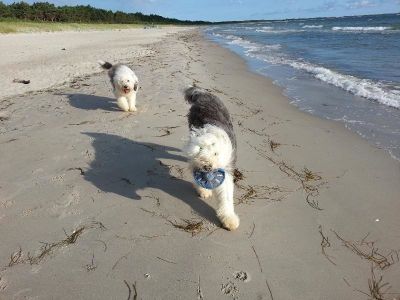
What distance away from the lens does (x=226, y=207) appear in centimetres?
386

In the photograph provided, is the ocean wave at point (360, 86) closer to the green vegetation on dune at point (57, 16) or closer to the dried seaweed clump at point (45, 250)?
the dried seaweed clump at point (45, 250)

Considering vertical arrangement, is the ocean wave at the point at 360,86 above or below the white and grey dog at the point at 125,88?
below

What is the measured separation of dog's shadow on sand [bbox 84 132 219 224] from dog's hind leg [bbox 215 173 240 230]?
15cm

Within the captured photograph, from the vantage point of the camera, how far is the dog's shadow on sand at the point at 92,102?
844 centimetres

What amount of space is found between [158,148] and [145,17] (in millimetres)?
129061

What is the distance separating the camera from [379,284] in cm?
302

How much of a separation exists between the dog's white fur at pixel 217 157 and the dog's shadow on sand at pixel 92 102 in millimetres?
4988

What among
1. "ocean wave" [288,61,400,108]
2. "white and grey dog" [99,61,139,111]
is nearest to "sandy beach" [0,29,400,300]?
"white and grey dog" [99,61,139,111]

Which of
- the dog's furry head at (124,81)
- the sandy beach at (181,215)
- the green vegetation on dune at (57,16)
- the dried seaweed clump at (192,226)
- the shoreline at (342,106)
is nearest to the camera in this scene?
the sandy beach at (181,215)

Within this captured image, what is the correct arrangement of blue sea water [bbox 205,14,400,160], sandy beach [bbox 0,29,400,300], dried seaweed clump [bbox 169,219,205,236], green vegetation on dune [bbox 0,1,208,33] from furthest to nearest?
green vegetation on dune [bbox 0,1,208,33]
blue sea water [bbox 205,14,400,160]
dried seaweed clump [bbox 169,219,205,236]
sandy beach [bbox 0,29,400,300]

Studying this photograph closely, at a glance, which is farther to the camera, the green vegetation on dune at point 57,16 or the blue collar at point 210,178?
the green vegetation on dune at point 57,16

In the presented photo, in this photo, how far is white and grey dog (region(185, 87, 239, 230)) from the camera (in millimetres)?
3490

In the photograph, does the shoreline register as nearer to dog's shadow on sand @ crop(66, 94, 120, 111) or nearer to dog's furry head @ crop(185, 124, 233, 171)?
dog's furry head @ crop(185, 124, 233, 171)

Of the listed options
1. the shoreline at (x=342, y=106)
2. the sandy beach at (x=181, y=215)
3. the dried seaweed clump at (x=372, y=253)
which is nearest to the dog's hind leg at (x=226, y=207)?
the sandy beach at (x=181, y=215)
